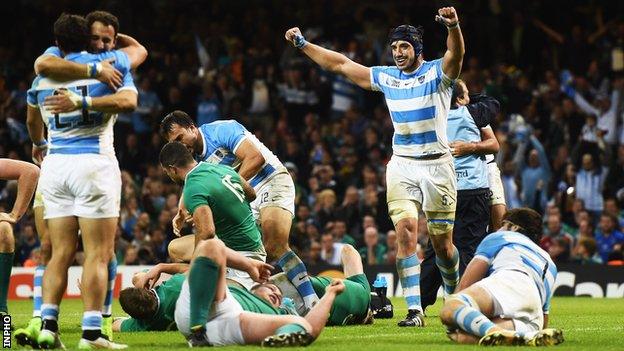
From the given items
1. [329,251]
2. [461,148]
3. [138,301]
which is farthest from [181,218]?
[329,251]

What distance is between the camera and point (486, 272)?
9.27 metres

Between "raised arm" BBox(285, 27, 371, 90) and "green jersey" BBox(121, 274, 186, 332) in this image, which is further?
"raised arm" BBox(285, 27, 371, 90)

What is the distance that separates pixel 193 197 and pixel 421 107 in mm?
2963

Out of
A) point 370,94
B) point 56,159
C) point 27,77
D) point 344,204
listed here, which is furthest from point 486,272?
point 27,77

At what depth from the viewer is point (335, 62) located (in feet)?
39.6

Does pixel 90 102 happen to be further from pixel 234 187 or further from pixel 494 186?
pixel 494 186

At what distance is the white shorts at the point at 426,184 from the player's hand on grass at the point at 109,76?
363cm

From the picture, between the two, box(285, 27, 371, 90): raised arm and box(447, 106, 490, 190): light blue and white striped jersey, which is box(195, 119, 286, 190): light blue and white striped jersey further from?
box(447, 106, 490, 190): light blue and white striped jersey

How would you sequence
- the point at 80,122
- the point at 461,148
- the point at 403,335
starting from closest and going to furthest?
the point at 80,122, the point at 403,335, the point at 461,148

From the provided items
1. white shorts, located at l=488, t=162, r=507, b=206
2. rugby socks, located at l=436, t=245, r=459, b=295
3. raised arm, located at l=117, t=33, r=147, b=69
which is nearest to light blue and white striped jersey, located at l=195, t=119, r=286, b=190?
rugby socks, located at l=436, t=245, r=459, b=295

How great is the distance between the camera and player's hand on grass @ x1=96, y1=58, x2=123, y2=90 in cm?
867

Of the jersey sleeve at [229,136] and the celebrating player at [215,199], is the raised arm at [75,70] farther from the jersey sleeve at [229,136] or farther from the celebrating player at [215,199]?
the jersey sleeve at [229,136]

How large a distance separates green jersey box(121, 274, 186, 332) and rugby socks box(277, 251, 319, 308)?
4.01ft

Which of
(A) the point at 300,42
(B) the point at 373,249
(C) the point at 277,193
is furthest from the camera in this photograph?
(B) the point at 373,249
